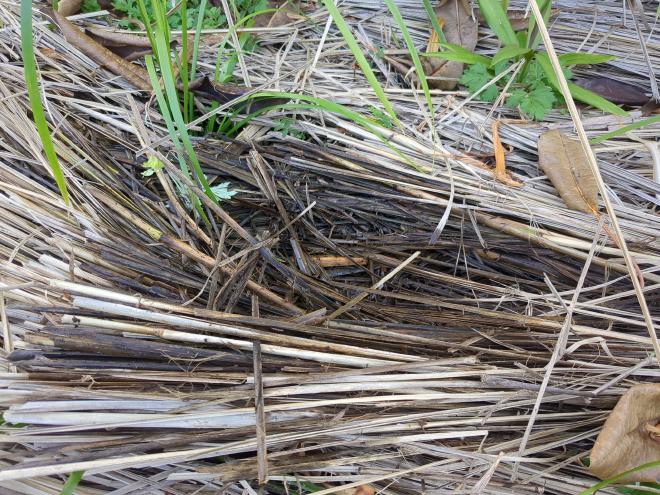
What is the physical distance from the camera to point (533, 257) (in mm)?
1611

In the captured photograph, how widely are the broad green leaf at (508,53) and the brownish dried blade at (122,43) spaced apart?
122 cm

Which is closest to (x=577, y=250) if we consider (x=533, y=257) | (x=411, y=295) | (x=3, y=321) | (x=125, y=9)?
(x=533, y=257)

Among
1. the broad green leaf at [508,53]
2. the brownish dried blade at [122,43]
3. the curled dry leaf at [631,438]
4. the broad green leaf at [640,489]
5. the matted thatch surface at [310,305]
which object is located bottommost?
the broad green leaf at [640,489]

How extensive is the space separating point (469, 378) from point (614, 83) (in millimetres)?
1327

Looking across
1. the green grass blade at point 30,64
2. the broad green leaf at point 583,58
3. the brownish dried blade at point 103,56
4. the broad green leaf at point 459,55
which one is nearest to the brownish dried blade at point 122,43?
the brownish dried blade at point 103,56

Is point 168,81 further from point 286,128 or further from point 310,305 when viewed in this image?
point 310,305

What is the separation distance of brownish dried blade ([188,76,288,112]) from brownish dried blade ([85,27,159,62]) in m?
0.29

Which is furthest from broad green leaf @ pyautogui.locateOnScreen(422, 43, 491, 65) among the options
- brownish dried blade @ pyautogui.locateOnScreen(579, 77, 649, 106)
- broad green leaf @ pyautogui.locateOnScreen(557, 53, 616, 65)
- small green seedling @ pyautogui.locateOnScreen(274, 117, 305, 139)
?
small green seedling @ pyautogui.locateOnScreen(274, 117, 305, 139)

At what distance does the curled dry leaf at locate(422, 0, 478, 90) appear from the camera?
Answer: 1967 mm

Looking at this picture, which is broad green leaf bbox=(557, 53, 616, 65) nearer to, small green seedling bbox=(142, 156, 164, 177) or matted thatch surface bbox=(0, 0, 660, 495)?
matted thatch surface bbox=(0, 0, 660, 495)

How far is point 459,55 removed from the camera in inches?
74.0

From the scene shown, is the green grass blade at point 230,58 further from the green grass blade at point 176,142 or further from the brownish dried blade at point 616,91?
the brownish dried blade at point 616,91

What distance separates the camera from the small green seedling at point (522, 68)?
1.85 m

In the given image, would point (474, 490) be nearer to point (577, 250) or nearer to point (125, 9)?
point (577, 250)
